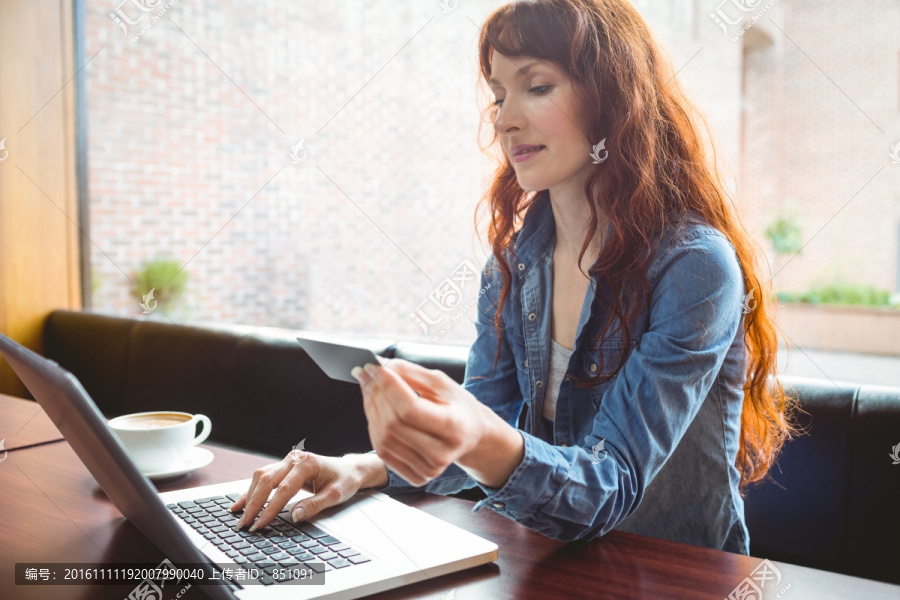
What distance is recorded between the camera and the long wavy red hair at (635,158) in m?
0.99

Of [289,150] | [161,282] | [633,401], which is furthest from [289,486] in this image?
[289,150]

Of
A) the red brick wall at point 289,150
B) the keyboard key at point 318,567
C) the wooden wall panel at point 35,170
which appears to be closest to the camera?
the keyboard key at point 318,567

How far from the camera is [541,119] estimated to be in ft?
3.32

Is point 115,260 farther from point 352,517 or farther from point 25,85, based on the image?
point 352,517

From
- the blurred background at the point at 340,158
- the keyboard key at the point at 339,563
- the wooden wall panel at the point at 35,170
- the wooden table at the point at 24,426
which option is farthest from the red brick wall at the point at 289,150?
the keyboard key at the point at 339,563

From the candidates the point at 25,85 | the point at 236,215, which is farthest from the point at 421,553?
the point at 236,215

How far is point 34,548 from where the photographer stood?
748 mm

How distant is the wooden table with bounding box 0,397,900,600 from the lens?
2.09ft

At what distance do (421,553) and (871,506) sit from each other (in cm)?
77

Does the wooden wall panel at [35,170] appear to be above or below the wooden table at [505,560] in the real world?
above

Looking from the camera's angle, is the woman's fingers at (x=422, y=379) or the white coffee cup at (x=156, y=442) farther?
the white coffee cup at (x=156, y=442)

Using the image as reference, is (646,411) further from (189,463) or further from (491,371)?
(189,463)

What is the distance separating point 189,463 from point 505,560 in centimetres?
57

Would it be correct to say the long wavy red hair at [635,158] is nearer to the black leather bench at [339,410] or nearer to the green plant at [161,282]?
the black leather bench at [339,410]
